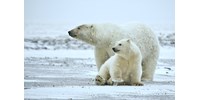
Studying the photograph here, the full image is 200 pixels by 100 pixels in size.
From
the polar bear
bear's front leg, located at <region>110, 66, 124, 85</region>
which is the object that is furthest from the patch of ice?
bear's front leg, located at <region>110, 66, 124, 85</region>

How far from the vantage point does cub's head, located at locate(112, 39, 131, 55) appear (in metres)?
4.45

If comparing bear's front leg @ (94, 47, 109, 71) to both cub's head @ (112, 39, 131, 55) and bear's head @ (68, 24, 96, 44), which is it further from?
cub's head @ (112, 39, 131, 55)

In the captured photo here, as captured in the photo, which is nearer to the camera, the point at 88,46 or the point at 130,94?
the point at 130,94

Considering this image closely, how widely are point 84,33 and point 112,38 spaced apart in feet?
0.81

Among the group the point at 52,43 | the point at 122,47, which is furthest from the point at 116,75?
the point at 52,43

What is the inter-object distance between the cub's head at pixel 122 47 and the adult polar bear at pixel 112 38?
176 millimetres

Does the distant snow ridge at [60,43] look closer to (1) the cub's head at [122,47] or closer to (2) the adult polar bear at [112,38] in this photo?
(2) the adult polar bear at [112,38]

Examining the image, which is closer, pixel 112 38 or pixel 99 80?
pixel 99 80

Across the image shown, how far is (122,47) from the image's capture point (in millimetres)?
4457

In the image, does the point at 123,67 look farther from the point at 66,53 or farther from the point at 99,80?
the point at 66,53

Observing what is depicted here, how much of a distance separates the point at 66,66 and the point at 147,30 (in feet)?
2.52
